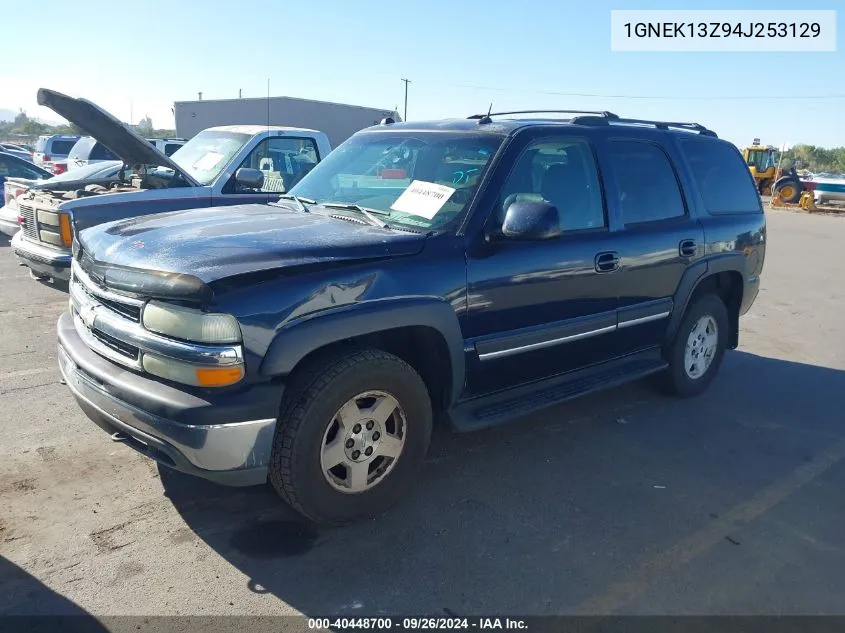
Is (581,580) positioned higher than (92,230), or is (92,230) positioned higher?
(92,230)

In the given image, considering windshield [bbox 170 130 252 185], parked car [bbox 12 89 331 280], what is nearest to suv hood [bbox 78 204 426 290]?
parked car [bbox 12 89 331 280]

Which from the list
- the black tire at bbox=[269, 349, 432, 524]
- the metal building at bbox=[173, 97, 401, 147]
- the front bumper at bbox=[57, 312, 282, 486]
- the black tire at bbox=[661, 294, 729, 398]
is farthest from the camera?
the metal building at bbox=[173, 97, 401, 147]

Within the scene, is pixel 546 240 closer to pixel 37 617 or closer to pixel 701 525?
pixel 701 525

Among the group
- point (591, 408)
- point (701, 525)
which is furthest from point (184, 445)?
point (591, 408)

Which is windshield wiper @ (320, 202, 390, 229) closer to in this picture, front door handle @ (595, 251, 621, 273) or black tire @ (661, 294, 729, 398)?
front door handle @ (595, 251, 621, 273)

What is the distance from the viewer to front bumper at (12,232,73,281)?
6.23m

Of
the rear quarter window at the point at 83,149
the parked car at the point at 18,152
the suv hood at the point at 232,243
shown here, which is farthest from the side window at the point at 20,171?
the suv hood at the point at 232,243

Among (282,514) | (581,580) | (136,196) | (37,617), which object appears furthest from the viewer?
(136,196)

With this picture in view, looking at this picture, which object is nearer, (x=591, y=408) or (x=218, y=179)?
(x=591, y=408)

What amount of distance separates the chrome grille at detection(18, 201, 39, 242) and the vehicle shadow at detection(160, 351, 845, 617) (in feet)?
13.5

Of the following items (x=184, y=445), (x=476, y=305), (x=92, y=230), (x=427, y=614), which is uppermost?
(x=92, y=230)

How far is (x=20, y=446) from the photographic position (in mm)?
3979

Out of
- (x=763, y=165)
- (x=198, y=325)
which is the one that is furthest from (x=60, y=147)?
(x=763, y=165)

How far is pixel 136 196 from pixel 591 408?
4545 millimetres
